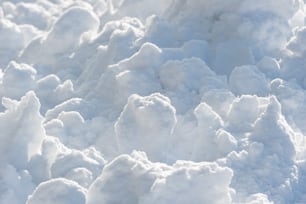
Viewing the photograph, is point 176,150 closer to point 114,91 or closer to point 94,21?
point 114,91

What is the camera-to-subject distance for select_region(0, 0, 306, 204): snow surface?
6.57 meters

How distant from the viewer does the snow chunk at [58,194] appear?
6.45 meters

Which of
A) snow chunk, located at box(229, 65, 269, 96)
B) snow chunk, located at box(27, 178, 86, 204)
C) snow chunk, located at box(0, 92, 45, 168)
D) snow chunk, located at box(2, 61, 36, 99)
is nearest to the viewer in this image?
snow chunk, located at box(27, 178, 86, 204)

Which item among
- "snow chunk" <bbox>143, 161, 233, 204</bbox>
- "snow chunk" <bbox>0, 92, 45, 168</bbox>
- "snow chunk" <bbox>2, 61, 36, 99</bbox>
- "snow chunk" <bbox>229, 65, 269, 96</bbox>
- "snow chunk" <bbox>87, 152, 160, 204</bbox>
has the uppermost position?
"snow chunk" <bbox>2, 61, 36, 99</bbox>

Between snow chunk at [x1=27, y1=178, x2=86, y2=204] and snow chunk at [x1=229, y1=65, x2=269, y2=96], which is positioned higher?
snow chunk at [x1=229, y1=65, x2=269, y2=96]

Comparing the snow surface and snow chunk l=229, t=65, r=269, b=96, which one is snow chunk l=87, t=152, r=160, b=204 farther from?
snow chunk l=229, t=65, r=269, b=96

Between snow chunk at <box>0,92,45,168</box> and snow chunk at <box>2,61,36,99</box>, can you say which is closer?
snow chunk at <box>0,92,45,168</box>

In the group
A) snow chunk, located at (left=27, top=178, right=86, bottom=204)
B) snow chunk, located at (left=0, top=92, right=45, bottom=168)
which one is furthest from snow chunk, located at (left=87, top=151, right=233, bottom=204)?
snow chunk, located at (left=0, top=92, right=45, bottom=168)

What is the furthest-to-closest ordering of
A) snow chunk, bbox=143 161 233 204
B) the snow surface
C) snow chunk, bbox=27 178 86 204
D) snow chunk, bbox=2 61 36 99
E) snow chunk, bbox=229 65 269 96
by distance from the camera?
snow chunk, bbox=2 61 36 99, snow chunk, bbox=229 65 269 96, the snow surface, snow chunk, bbox=27 178 86 204, snow chunk, bbox=143 161 233 204

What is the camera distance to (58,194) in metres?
6.46

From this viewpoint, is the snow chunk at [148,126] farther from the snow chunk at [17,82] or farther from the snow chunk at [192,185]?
the snow chunk at [17,82]

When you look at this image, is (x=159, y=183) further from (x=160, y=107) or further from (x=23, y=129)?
(x=23, y=129)

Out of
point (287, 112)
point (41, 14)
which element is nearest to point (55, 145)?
point (287, 112)

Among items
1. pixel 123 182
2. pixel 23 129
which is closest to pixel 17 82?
pixel 23 129
